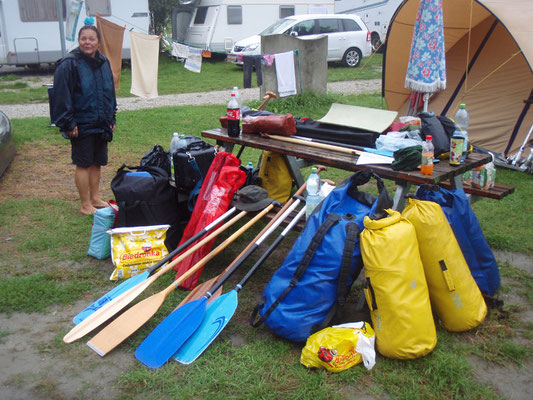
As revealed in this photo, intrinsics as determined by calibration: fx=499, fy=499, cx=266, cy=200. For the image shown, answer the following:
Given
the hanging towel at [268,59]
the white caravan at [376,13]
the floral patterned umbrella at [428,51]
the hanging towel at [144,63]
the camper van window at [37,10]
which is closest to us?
the floral patterned umbrella at [428,51]

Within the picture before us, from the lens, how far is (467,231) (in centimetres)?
325

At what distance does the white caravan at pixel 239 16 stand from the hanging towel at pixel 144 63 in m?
8.93

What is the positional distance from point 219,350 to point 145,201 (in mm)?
1526

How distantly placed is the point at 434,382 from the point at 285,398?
2.60ft

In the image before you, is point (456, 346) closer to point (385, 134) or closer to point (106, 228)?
point (385, 134)

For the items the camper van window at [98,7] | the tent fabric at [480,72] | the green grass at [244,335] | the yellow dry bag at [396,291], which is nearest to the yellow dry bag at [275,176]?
the green grass at [244,335]

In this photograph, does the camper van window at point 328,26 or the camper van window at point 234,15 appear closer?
the camper van window at point 328,26

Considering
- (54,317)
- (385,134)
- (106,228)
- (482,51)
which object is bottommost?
(54,317)

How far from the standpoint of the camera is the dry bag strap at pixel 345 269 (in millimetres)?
2826

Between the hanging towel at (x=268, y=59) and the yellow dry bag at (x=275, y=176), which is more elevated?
the hanging towel at (x=268, y=59)

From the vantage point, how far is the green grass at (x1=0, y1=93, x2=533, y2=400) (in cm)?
260

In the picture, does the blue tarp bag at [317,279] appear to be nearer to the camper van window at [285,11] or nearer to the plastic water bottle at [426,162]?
the plastic water bottle at [426,162]

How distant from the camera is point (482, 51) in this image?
693 centimetres

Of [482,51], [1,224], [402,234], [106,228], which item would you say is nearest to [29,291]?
[106,228]
